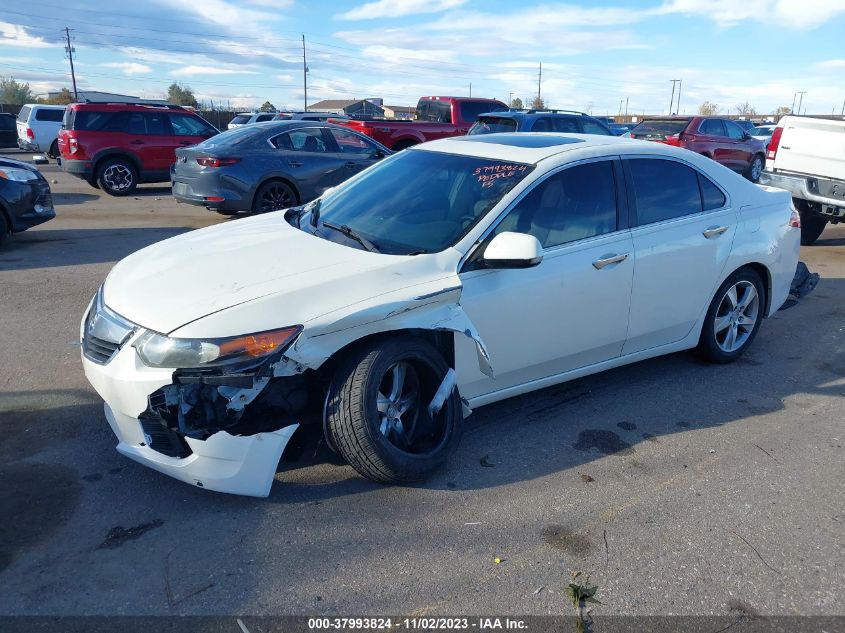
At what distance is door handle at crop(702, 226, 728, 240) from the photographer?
470cm

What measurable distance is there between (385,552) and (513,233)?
5.53 feet

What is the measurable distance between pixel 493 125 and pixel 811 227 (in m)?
5.76

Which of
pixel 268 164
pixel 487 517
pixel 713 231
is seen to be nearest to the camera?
pixel 487 517

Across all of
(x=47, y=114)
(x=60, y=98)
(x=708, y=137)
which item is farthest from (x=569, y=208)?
(x=60, y=98)

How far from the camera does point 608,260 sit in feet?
13.5

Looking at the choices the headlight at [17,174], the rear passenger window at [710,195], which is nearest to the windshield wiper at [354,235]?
the rear passenger window at [710,195]

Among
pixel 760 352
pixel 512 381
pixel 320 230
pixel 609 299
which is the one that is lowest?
pixel 760 352

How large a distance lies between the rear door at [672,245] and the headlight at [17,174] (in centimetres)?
761

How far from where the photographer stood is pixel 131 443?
3.25 m

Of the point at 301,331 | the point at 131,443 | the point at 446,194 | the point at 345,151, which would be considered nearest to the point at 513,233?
the point at 446,194

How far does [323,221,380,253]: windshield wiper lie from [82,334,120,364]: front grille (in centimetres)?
135

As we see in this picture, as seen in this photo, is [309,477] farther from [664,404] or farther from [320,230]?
[664,404]

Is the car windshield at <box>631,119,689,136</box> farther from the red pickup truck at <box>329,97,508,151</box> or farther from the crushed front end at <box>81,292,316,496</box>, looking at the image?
the crushed front end at <box>81,292,316,496</box>

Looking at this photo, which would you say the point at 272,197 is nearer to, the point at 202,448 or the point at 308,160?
the point at 308,160
